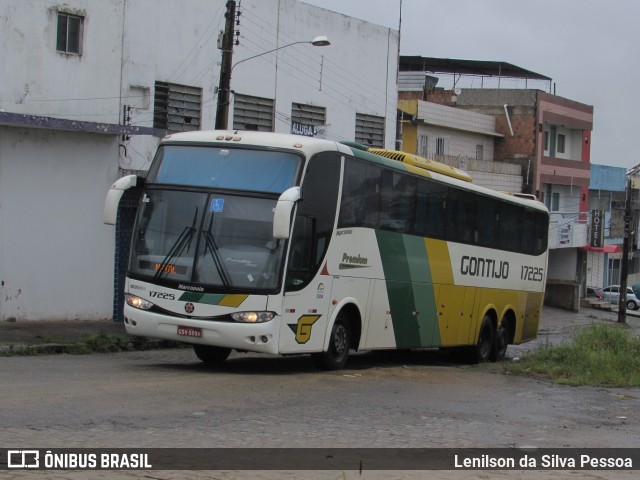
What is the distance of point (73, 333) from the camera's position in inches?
770

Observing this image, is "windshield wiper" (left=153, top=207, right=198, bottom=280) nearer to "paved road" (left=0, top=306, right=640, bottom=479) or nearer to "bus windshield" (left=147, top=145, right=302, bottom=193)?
"bus windshield" (left=147, top=145, right=302, bottom=193)

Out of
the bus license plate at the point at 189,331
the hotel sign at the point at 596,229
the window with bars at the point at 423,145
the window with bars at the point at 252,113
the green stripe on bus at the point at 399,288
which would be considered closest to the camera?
the bus license plate at the point at 189,331

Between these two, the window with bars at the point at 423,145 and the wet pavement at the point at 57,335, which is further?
the window with bars at the point at 423,145

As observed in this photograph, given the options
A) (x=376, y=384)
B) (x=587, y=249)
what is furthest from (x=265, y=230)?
(x=587, y=249)

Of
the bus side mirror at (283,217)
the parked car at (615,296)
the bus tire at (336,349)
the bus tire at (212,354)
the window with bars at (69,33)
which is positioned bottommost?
the parked car at (615,296)

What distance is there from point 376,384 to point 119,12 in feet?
42.4

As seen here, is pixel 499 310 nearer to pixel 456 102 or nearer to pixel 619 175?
pixel 456 102

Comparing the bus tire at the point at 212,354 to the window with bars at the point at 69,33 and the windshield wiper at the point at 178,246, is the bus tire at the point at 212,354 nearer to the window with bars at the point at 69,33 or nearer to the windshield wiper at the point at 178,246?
the windshield wiper at the point at 178,246

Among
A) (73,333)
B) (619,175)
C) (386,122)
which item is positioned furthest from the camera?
(619,175)

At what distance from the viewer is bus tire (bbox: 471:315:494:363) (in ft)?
68.0

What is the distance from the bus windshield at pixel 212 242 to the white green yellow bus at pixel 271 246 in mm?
15

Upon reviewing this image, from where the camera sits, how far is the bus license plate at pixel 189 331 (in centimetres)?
1307

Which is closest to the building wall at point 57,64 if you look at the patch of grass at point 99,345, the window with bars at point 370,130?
the patch of grass at point 99,345

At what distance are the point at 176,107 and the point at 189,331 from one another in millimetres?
12508
